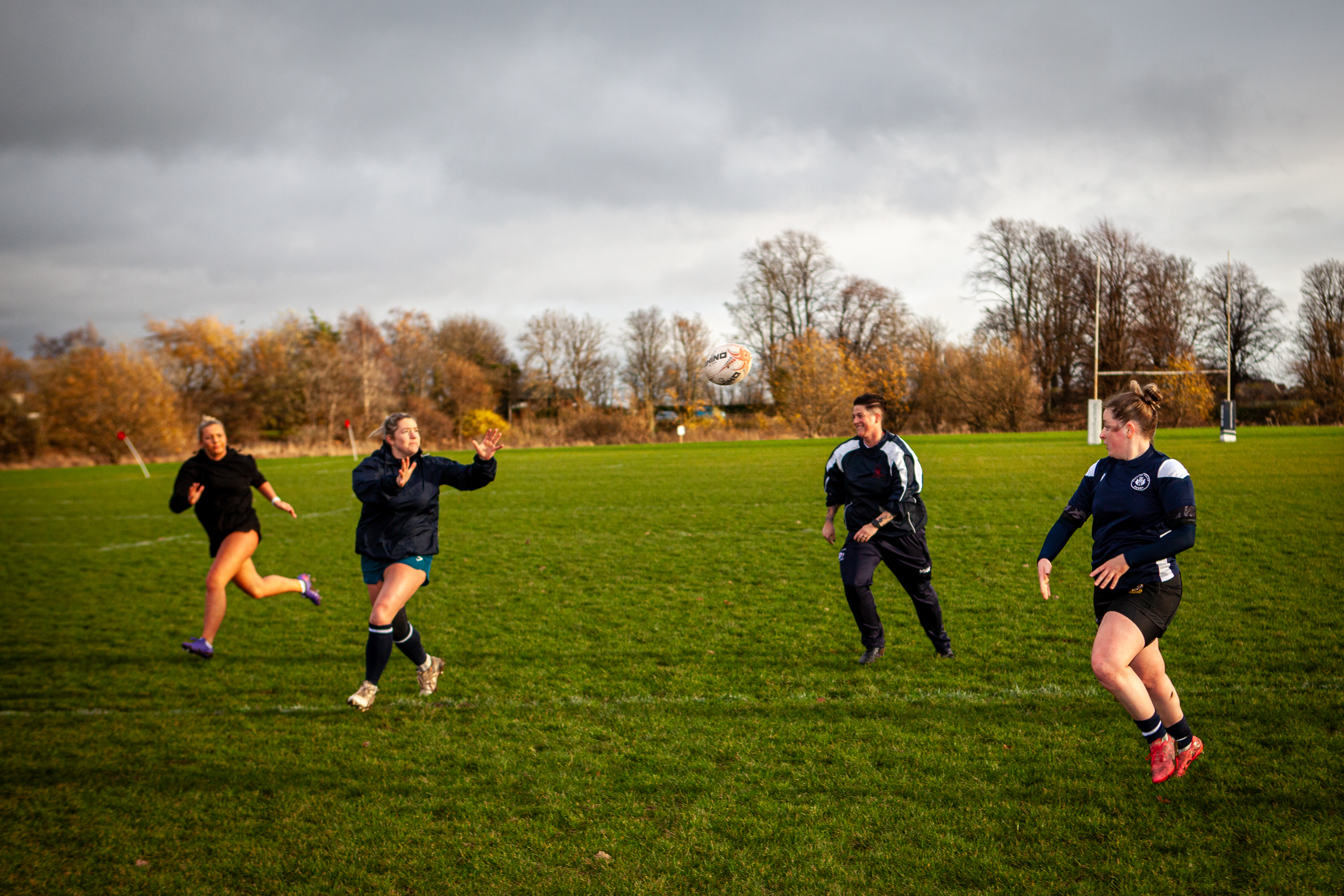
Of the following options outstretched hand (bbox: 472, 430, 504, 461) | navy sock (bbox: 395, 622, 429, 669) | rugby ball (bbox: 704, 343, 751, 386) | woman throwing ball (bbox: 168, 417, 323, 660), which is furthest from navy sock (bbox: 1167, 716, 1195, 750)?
woman throwing ball (bbox: 168, 417, 323, 660)

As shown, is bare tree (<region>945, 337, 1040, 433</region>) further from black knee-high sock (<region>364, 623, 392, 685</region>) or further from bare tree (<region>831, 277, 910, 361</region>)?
black knee-high sock (<region>364, 623, 392, 685</region>)

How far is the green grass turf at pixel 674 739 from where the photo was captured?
338 centimetres

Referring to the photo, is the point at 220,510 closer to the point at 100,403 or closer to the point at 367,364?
the point at 100,403

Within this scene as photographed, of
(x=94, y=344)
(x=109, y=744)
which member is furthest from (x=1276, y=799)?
(x=94, y=344)

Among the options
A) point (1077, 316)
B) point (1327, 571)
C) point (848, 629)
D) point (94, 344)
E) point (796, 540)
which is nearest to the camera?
point (848, 629)

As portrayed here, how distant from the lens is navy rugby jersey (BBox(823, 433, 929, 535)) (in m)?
5.77

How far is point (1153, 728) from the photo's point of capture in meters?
3.79

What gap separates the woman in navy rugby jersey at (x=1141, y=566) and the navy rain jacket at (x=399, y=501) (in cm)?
370

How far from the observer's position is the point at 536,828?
372 centimetres

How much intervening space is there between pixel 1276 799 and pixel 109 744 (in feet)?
21.1

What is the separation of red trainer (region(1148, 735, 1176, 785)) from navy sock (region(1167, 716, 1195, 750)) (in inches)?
2.9

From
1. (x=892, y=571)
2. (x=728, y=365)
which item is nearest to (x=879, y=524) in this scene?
(x=892, y=571)

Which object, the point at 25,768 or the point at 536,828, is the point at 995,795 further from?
the point at 25,768

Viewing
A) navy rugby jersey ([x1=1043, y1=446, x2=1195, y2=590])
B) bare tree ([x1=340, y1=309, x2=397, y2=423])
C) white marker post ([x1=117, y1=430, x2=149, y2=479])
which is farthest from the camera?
bare tree ([x1=340, y1=309, x2=397, y2=423])
